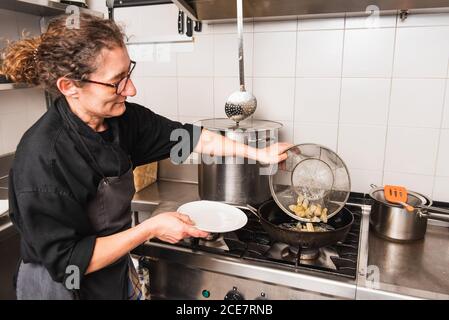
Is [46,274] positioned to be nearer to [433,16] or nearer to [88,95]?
[88,95]

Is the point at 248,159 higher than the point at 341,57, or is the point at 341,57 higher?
the point at 341,57

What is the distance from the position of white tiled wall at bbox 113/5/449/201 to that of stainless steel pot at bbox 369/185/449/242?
226 millimetres

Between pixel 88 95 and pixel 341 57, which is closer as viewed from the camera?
pixel 88 95

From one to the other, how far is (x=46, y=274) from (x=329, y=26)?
1.20 meters

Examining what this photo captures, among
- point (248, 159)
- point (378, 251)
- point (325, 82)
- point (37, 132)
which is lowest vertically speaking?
point (378, 251)

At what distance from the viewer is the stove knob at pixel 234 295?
968 mm

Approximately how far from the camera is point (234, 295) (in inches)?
38.2

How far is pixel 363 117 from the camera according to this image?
4.30ft

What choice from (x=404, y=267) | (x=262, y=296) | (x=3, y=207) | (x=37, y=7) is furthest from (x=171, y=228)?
(x=37, y=7)

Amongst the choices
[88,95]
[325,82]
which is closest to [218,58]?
[325,82]

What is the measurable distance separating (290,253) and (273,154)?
12.1 inches

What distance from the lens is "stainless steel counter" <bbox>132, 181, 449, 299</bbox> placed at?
33.5 inches

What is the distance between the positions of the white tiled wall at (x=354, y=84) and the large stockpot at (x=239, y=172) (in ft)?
0.79

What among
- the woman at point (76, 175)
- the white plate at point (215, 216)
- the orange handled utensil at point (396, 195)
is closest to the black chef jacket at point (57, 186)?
the woman at point (76, 175)
